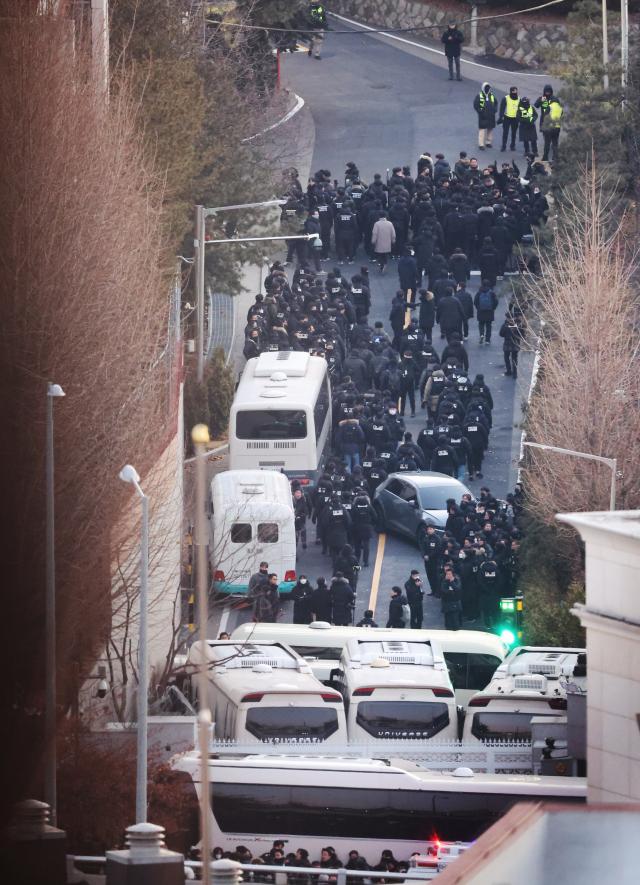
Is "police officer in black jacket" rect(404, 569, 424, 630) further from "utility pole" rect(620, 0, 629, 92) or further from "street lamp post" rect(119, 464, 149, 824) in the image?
"utility pole" rect(620, 0, 629, 92)

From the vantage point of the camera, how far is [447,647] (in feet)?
118

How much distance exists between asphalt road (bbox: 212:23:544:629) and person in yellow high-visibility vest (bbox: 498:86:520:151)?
660 millimetres

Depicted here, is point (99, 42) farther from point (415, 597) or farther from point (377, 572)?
point (415, 597)

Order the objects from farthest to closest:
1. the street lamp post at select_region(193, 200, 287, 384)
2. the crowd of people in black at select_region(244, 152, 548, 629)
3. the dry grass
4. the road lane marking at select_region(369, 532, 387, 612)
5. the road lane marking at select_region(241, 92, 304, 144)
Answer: the road lane marking at select_region(241, 92, 304, 144)
the street lamp post at select_region(193, 200, 287, 384)
the road lane marking at select_region(369, 532, 387, 612)
the crowd of people in black at select_region(244, 152, 548, 629)
the dry grass

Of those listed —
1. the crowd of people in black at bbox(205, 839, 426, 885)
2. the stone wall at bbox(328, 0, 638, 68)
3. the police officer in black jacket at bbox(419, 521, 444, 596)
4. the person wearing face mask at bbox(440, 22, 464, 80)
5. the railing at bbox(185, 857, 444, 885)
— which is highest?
the stone wall at bbox(328, 0, 638, 68)

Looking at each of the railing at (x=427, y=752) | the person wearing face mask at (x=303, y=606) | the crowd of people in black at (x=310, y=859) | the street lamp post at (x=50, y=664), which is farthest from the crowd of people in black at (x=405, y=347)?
the crowd of people in black at (x=310, y=859)

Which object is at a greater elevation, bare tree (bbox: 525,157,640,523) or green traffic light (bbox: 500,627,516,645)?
bare tree (bbox: 525,157,640,523)

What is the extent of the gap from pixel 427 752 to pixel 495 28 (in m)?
56.7

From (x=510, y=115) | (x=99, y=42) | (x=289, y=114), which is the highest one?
(x=289, y=114)

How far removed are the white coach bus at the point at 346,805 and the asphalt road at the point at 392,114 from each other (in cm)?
2436

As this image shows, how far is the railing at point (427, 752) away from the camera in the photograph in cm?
2986

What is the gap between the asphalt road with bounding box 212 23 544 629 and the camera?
55.5 m

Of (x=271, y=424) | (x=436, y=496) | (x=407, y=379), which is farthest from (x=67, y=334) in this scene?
(x=407, y=379)

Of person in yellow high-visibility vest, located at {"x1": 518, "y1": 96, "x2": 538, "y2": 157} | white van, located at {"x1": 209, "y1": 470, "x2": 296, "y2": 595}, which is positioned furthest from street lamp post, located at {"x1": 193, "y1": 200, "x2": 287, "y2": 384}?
person in yellow high-visibility vest, located at {"x1": 518, "y1": 96, "x2": 538, "y2": 157}
